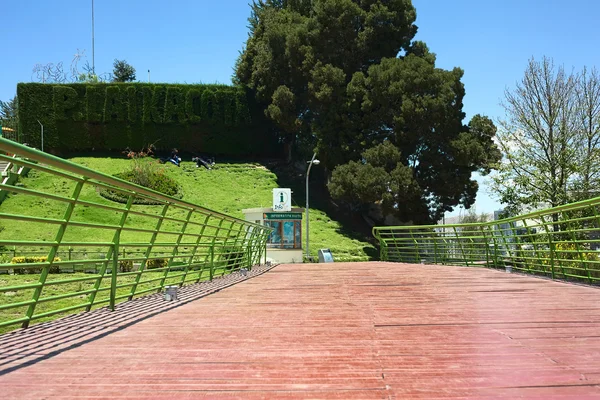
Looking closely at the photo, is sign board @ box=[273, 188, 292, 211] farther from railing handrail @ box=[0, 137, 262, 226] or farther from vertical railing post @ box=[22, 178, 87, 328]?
vertical railing post @ box=[22, 178, 87, 328]

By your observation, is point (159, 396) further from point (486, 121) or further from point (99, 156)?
point (99, 156)

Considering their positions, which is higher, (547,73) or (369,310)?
(547,73)

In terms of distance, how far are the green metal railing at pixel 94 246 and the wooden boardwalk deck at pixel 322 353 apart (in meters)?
0.39

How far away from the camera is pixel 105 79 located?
161 feet

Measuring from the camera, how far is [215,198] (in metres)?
36.9

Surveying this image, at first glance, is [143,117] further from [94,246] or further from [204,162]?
[94,246]

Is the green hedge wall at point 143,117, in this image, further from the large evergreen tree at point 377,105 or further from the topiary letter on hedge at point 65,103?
the large evergreen tree at point 377,105

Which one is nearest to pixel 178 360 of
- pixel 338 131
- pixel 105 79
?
pixel 338 131

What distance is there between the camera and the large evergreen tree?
3375cm

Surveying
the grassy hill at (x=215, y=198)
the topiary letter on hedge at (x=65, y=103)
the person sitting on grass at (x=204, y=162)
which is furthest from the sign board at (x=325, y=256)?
the topiary letter on hedge at (x=65, y=103)

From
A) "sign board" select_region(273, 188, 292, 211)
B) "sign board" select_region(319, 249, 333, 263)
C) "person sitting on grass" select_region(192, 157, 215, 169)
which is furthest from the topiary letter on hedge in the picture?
"sign board" select_region(319, 249, 333, 263)

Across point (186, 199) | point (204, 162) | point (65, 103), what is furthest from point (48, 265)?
point (65, 103)

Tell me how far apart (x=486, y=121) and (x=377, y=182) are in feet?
28.5

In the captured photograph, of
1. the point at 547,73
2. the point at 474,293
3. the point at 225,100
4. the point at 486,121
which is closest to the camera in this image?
the point at 474,293
